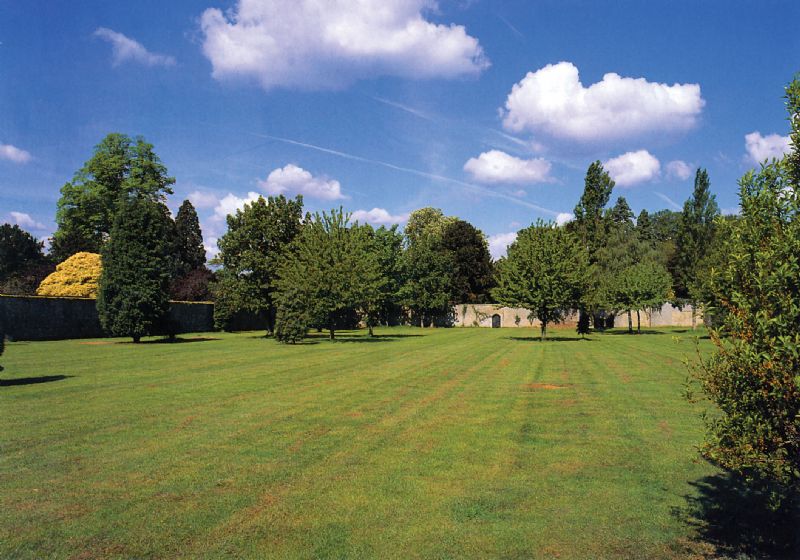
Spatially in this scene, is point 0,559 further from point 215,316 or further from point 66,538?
point 215,316

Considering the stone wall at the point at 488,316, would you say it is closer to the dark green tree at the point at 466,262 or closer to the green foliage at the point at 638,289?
the dark green tree at the point at 466,262

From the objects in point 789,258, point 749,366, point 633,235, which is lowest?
point 749,366

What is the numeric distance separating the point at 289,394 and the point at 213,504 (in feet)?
26.3

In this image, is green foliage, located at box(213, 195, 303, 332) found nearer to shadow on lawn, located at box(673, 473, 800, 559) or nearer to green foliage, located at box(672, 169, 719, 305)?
shadow on lawn, located at box(673, 473, 800, 559)

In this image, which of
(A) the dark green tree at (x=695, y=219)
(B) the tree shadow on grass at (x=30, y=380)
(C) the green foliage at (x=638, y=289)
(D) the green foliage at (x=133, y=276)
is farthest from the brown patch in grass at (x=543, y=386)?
(A) the dark green tree at (x=695, y=219)

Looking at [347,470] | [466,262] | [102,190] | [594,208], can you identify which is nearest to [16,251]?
[102,190]

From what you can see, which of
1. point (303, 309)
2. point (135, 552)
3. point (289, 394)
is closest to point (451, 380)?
point (289, 394)

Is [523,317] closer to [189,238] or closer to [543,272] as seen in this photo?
[543,272]

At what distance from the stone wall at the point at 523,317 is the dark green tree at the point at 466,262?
384cm

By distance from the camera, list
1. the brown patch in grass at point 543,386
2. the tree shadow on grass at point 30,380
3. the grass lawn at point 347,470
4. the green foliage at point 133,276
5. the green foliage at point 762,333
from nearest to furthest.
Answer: the green foliage at point 762,333
the grass lawn at point 347,470
the brown patch in grass at point 543,386
the tree shadow on grass at point 30,380
the green foliage at point 133,276

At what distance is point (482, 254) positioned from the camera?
8094cm

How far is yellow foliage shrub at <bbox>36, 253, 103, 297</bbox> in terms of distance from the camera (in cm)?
4709

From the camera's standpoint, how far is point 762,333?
5012 mm

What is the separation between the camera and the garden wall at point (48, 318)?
35969 millimetres
